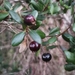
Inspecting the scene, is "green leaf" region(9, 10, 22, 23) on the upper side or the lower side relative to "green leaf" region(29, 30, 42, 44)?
upper

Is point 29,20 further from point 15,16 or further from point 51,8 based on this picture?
point 51,8

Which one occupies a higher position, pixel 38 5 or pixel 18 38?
pixel 38 5

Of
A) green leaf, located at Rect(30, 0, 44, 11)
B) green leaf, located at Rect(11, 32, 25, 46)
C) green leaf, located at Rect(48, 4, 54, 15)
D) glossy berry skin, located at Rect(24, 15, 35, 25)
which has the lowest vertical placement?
green leaf, located at Rect(11, 32, 25, 46)

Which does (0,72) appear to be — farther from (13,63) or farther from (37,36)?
Result: (37,36)

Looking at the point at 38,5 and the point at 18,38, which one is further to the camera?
the point at 38,5

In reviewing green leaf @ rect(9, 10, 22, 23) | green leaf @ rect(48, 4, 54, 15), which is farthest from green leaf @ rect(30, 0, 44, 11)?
green leaf @ rect(9, 10, 22, 23)

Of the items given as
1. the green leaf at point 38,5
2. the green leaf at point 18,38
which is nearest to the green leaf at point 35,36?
the green leaf at point 18,38

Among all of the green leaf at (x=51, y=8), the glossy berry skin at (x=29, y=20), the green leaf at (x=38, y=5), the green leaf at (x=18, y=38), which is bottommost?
the green leaf at (x=18, y=38)

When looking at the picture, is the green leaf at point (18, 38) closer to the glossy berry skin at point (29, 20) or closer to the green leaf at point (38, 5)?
the glossy berry skin at point (29, 20)

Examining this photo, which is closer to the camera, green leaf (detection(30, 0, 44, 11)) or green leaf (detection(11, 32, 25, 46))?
green leaf (detection(11, 32, 25, 46))

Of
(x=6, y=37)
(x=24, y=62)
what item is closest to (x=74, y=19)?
(x=24, y=62)

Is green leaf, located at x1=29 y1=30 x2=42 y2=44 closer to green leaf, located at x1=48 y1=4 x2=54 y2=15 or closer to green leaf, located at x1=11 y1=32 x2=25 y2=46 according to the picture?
green leaf, located at x1=11 y1=32 x2=25 y2=46

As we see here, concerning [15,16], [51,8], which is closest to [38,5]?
[51,8]

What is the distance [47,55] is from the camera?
1.30 metres
